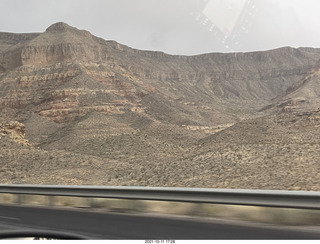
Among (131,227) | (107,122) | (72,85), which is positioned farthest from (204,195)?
(72,85)

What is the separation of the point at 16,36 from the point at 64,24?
39017 mm

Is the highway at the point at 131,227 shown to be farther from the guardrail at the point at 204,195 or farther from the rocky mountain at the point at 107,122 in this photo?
the rocky mountain at the point at 107,122

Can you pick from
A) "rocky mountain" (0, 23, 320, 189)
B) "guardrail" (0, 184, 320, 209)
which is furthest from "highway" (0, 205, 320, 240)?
"rocky mountain" (0, 23, 320, 189)

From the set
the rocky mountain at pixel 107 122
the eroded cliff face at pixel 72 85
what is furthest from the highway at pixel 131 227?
the eroded cliff face at pixel 72 85

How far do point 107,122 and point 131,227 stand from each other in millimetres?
68104

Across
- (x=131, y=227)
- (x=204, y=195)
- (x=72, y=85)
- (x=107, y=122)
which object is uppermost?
(x=72, y=85)

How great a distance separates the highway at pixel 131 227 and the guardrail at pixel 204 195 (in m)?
0.63

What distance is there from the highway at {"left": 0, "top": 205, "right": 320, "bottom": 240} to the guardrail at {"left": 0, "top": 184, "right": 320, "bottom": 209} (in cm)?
63

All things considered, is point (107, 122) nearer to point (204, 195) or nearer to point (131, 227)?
point (204, 195)

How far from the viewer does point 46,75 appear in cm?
10175

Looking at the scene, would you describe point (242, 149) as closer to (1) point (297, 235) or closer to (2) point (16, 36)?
(1) point (297, 235)

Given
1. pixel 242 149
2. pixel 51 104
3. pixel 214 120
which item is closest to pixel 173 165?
pixel 242 149

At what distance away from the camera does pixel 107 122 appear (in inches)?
2936

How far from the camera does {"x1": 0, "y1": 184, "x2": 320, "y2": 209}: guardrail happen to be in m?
6.92
